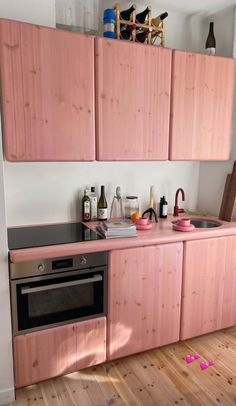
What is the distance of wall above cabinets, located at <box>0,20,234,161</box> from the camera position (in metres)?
1.75

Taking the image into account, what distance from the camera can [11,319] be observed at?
1734 millimetres

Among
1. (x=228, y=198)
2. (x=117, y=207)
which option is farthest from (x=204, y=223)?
(x=117, y=207)

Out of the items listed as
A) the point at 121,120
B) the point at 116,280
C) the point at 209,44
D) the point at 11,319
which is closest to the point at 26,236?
the point at 11,319

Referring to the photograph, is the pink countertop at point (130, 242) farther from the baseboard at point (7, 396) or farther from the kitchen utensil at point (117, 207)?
the baseboard at point (7, 396)

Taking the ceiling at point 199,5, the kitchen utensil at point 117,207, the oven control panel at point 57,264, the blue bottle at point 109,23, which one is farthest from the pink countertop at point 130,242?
the ceiling at point 199,5

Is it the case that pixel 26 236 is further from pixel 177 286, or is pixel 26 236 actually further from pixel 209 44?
pixel 209 44

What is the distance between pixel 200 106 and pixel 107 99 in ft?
2.53

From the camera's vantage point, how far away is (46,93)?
5.96ft

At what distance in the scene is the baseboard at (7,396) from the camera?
5.79ft

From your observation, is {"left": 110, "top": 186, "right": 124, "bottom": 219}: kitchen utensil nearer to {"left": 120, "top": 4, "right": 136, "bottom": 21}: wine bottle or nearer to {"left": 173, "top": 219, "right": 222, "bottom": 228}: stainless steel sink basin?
{"left": 173, "top": 219, "right": 222, "bottom": 228}: stainless steel sink basin

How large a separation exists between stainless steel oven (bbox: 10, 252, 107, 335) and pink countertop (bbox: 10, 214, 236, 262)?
0.04 m

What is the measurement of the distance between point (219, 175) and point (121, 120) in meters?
1.13

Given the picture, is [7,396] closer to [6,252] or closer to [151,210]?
[6,252]

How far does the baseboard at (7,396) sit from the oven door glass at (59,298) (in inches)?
14.3
